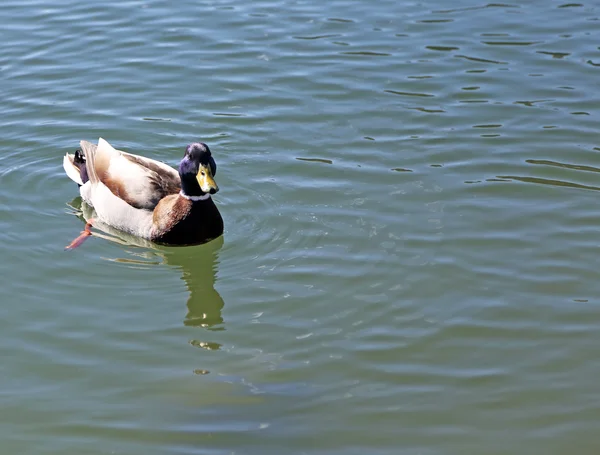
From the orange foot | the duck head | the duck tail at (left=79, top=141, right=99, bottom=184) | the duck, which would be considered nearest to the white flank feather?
the duck

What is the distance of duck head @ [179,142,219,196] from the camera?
8664 millimetres

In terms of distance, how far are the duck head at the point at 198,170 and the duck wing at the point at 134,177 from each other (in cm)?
52

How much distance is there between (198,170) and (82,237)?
1349 mm

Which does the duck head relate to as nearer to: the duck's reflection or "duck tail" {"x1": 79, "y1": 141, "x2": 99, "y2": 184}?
the duck's reflection

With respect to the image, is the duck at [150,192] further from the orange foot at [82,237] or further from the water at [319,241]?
the water at [319,241]

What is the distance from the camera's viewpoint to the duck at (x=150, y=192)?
905 cm

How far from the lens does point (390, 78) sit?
1227 cm

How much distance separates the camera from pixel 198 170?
8875mm

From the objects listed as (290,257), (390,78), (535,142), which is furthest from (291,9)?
(290,257)

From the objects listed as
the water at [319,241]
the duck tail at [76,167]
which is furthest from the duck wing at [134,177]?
the water at [319,241]

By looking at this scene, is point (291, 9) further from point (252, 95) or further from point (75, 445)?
point (75, 445)

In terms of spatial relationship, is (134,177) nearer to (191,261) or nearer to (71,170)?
(71,170)

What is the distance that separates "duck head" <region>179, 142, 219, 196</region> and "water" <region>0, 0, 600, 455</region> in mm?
556

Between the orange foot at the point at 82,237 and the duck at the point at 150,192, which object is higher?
the duck at the point at 150,192
